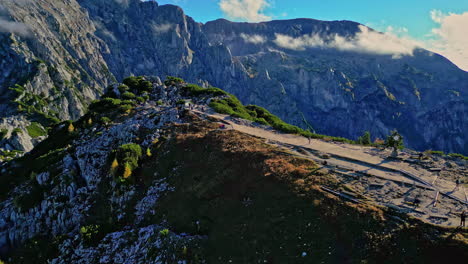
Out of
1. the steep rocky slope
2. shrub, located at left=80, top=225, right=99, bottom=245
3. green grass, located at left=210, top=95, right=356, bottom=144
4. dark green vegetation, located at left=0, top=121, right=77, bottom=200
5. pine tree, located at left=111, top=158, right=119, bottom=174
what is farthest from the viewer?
green grass, located at left=210, top=95, right=356, bottom=144

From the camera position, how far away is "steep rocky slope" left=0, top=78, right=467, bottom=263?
68.7 feet

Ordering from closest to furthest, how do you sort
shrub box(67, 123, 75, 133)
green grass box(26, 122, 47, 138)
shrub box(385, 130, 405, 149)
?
shrub box(385, 130, 405, 149), shrub box(67, 123, 75, 133), green grass box(26, 122, 47, 138)

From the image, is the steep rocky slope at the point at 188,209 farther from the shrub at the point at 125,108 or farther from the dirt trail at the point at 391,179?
the shrub at the point at 125,108

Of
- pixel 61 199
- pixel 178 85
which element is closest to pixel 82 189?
pixel 61 199

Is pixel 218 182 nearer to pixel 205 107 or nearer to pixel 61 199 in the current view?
pixel 61 199

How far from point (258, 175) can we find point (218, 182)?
4.93 m

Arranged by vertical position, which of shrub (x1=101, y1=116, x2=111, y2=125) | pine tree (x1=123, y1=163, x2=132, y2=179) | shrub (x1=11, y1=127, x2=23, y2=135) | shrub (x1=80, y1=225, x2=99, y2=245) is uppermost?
shrub (x1=101, y1=116, x2=111, y2=125)

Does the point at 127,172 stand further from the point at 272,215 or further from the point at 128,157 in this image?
the point at 272,215

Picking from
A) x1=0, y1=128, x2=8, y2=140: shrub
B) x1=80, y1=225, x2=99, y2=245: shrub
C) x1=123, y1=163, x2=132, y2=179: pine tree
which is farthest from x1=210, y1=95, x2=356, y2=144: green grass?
x1=0, y1=128, x2=8, y2=140: shrub

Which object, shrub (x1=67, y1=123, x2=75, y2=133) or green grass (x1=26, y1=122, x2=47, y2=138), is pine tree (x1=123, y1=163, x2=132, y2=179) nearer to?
shrub (x1=67, y1=123, x2=75, y2=133)

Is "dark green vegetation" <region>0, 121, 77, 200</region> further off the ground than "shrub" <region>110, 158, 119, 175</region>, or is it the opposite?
"shrub" <region>110, 158, 119, 175</region>

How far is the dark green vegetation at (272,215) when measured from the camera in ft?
65.0

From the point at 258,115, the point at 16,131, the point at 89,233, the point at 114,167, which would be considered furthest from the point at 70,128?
the point at 16,131

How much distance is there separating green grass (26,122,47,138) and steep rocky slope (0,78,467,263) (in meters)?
141
